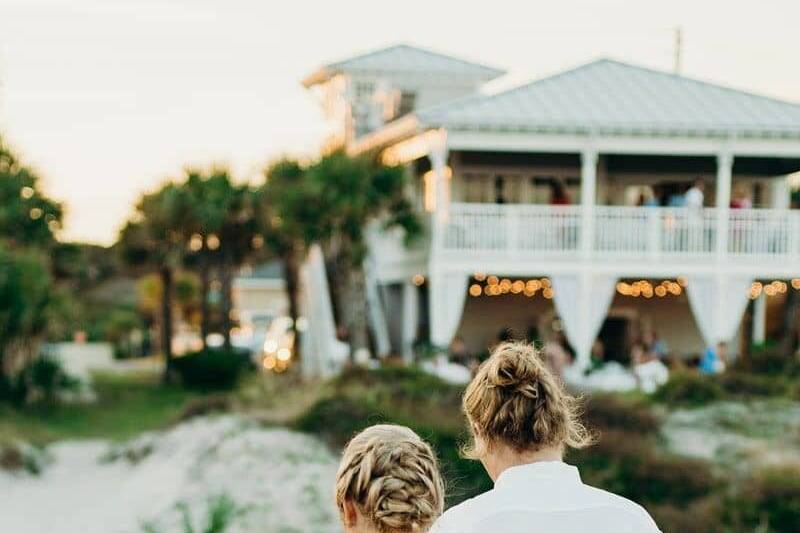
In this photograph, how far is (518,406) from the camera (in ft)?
9.21

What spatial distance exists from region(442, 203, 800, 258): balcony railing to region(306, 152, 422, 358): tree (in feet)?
4.82

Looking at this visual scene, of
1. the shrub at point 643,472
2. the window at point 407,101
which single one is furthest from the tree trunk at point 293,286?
the shrub at point 643,472

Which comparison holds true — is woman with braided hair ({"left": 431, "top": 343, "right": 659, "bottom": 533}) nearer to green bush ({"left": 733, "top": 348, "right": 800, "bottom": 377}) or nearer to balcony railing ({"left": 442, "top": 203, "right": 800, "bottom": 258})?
green bush ({"left": 733, "top": 348, "right": 800, "bottom": 377})

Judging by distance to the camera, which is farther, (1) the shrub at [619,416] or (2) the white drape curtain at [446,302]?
(2) the white drape curtain at [446,302]

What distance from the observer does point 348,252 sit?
21.3 meters

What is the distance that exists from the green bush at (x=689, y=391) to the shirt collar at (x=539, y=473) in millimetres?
13733

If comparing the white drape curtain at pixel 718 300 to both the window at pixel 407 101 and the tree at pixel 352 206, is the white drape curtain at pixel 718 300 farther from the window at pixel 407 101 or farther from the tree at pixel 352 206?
the window at pixel 407 101

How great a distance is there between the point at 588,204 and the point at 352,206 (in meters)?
4.31

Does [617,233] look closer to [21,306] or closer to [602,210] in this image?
[602,210]

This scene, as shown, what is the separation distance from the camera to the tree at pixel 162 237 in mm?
27203

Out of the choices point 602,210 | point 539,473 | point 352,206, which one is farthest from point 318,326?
point 539,473

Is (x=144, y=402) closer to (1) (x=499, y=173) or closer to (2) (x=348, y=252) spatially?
(2) (x=348, y=252)

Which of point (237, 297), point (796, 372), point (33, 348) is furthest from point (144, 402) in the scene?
point (237, 297)

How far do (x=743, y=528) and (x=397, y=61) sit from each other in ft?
59.1
